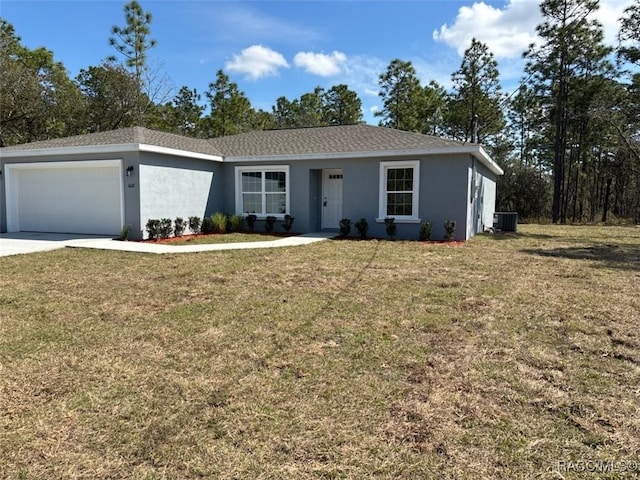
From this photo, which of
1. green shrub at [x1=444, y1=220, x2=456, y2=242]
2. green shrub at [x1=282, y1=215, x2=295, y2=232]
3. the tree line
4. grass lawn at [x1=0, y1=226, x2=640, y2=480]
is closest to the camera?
grass lawn at [x1=0, y1=226, x2=640, y2=480]

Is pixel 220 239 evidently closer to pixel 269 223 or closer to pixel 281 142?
pixel 269 223

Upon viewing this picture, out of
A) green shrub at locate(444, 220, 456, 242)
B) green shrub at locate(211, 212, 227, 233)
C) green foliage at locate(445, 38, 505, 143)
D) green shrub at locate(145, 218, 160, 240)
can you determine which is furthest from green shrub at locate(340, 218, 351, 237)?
green foliage at locate(445, 38, 505, 143)

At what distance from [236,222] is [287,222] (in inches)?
72.4

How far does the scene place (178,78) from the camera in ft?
98.1

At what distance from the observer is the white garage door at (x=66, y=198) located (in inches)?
483

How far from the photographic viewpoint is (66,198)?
42.5 ft

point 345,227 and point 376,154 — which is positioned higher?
point 376,154

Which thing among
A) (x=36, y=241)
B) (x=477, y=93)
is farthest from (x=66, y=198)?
(x=477, y=93)

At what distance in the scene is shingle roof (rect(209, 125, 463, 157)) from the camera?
12980 millimetres

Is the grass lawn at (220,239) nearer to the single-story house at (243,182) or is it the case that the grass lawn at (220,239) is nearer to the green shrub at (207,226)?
the green shrub at (207,226)

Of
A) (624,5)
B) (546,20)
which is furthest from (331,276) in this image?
(546,20)

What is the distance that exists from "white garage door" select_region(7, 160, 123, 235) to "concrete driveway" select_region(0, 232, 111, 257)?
49cm

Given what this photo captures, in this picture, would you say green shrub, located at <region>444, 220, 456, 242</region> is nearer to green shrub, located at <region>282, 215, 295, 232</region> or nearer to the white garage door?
green shrub, located at <region>282, 215, 295, 232</region>

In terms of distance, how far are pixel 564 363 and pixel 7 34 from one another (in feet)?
118
